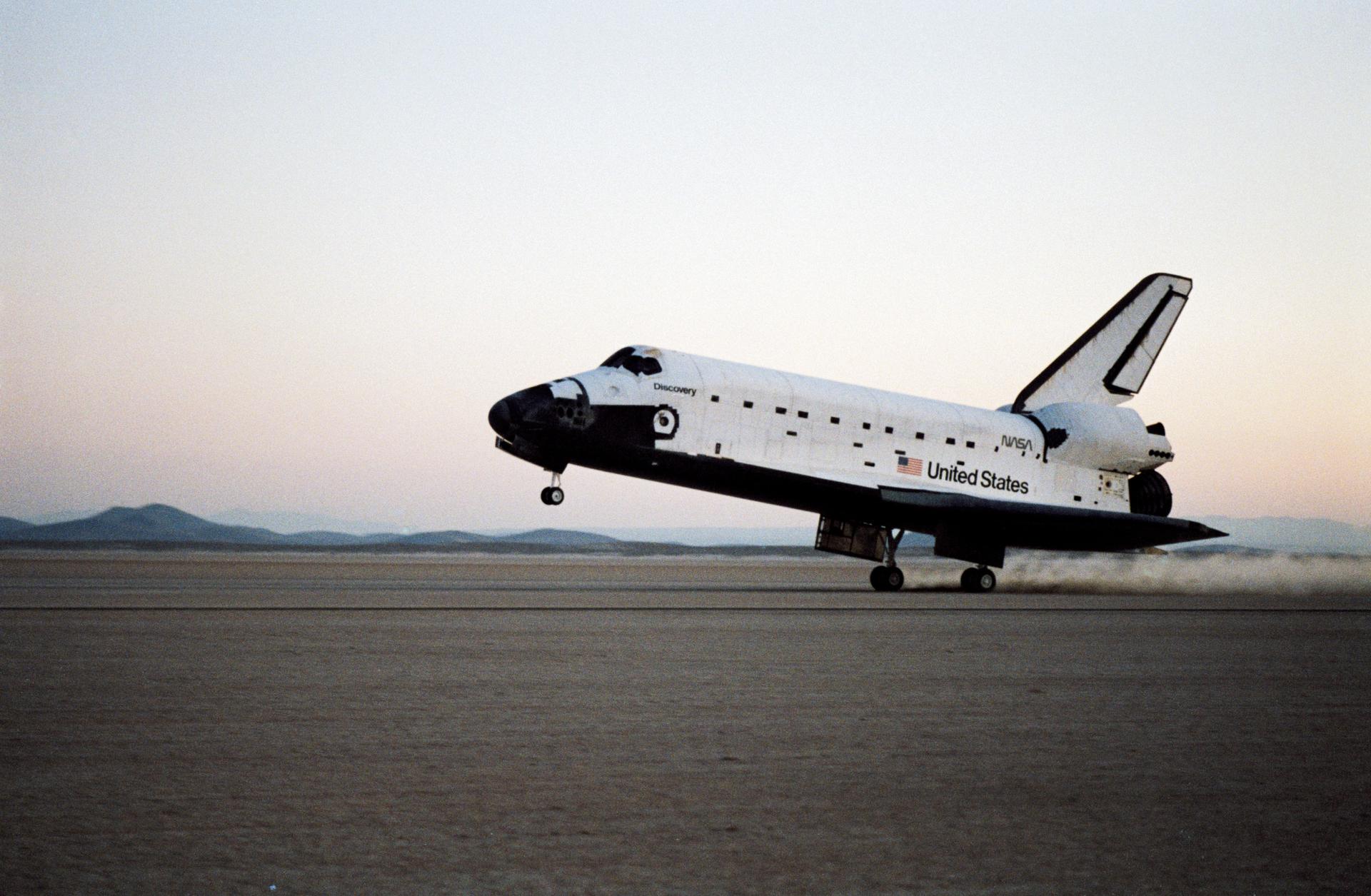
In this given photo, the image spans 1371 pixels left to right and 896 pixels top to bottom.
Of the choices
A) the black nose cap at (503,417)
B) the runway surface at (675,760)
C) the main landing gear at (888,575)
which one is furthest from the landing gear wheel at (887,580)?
the runway surface at (675,760)

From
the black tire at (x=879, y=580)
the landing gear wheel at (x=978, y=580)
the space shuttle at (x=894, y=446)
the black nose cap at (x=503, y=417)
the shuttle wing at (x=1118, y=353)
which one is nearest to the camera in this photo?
the black nose cap at (x=503, y=417)

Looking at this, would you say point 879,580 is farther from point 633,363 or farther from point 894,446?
point 633,363

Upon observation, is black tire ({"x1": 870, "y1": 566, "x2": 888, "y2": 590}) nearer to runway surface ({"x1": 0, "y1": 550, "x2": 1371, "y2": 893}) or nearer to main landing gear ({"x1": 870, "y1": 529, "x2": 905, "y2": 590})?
main landing gear ({"x1": 870, "y1": 529, "x2": 905, "y2": 590})

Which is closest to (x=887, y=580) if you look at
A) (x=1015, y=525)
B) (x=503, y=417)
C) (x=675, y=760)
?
(x=1015, y=525)

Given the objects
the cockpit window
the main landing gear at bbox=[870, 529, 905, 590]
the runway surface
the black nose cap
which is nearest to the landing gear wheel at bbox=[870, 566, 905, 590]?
the main landing gear at bbox=[870, 529, 905, 590]

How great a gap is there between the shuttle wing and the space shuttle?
4 cm

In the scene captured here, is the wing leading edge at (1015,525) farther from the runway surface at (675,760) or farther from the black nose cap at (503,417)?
the runway surface at (675,760)

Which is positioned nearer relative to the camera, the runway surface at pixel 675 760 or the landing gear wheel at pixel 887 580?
the runway surface at pixel 675 760

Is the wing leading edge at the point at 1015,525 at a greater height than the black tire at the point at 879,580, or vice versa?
the wing leading edge at the point at 1015,525

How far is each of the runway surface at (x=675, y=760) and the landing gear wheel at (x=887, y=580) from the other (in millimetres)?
11973

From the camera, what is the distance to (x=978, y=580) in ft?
84.0

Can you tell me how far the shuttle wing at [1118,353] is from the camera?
29812 millimetres

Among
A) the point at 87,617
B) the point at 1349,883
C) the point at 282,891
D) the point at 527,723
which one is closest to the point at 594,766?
the point at 527,723

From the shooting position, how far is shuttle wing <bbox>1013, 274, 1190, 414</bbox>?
97.8 feet
